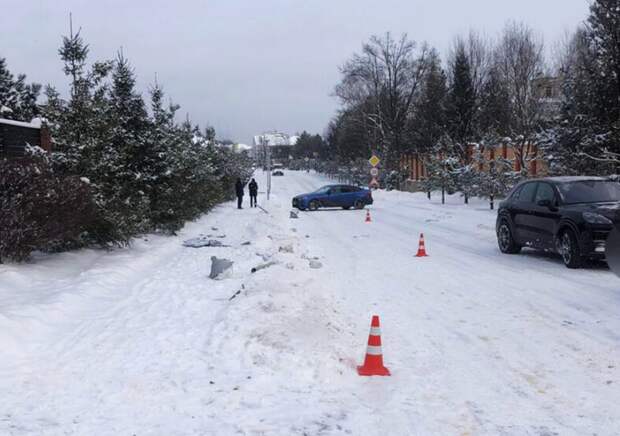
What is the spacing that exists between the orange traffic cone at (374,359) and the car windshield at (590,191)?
7513 millimetres

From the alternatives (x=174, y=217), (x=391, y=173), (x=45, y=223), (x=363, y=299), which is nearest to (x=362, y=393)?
(x=363, y=299)

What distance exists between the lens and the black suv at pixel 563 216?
35.2ft

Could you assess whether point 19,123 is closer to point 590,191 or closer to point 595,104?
point 590,191

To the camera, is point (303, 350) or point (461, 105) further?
point (461, 105)

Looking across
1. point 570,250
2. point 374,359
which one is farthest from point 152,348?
point 570,250

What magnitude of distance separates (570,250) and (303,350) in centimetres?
707

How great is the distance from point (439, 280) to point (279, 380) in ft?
18.5

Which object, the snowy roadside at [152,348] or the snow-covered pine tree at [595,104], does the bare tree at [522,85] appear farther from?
the snowy roadside at [152,348]

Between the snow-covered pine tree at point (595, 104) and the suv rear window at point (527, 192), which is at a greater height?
the snow-covered pine tree at point (595, 104)

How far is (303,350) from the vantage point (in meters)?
5.98

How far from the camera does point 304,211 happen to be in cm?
3319

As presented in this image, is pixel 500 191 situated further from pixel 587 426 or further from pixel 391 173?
pixel 587 426

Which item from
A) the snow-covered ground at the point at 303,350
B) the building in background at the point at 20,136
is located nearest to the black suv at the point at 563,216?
the snow-covered ground at the point at 303,350

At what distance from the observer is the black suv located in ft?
35.2
